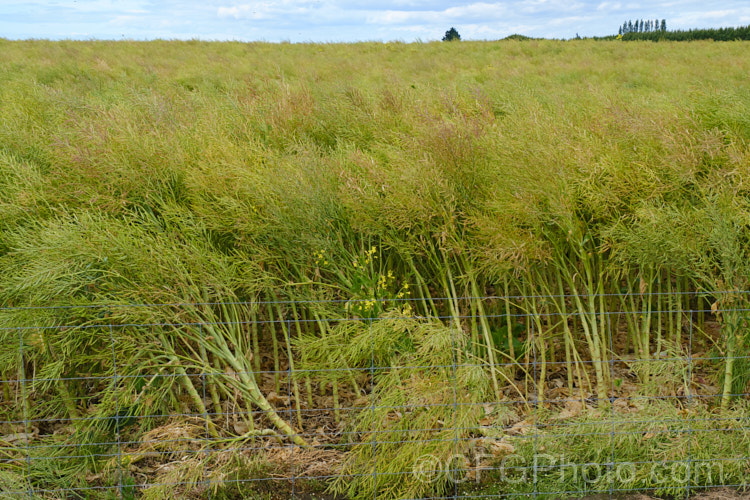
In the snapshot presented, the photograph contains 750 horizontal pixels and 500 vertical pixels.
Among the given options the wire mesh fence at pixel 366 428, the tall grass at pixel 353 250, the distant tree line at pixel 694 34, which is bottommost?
the wire mesh fence at pixel 366 428

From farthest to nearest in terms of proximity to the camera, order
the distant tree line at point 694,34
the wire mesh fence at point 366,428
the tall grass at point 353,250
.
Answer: the distant tree line at point 694,34 < the tall grass at point 353,250 < the wire mesh fence at point 366,428

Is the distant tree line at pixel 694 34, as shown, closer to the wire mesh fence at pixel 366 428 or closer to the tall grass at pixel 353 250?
the tall grass at pixel 353 250

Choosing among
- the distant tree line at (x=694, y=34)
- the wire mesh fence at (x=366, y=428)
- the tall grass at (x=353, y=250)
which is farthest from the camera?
the distant tree line at (x=694, y=34)

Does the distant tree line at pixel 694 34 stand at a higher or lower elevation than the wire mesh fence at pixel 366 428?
higher

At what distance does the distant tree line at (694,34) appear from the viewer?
1088 inches

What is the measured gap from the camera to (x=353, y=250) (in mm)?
4566

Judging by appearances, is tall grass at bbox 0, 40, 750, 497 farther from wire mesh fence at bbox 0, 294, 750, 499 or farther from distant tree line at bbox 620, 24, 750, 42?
distant tree line at bbox 620, 24, 750, 42

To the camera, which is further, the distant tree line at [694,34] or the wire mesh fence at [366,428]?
the distant tree line at [694,34]

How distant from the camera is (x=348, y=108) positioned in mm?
6199

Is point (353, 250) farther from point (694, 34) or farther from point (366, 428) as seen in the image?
point (694, 34)

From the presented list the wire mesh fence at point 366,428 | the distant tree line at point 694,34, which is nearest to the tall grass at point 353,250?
the wire mesh fence at point 366,428

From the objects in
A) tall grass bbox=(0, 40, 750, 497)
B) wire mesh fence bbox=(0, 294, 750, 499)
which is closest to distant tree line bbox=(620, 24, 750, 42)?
tall grass bbox=(0, 40, 750, 497)

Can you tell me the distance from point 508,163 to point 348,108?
2262 mm

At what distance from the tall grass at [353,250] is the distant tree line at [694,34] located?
25262 mm
